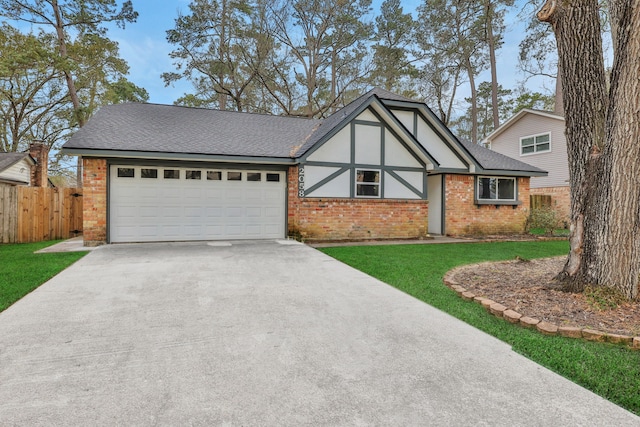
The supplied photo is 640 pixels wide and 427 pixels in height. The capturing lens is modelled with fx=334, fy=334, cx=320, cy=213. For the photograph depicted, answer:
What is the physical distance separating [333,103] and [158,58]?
10.4 m

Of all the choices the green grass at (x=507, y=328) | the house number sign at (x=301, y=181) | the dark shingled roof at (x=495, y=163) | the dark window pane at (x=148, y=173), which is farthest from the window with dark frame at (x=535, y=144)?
the dark window pane at (x=148, y=173)

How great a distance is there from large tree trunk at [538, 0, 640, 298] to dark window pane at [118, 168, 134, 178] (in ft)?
30.8

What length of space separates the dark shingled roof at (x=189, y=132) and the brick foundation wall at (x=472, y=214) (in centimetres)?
568

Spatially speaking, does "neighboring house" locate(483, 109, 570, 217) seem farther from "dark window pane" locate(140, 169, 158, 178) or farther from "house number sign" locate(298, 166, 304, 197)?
"dark window pane" locate(140, 169, 158, 178)

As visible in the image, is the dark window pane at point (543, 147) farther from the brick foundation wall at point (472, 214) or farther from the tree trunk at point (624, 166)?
the tree trunk at point (624, 166)

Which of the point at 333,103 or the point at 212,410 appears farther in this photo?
the point at 333,103

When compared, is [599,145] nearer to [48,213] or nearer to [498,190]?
[498,190]

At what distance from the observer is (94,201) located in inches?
340

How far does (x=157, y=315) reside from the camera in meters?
3.67

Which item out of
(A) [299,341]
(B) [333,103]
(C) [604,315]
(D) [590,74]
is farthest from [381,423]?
(B) [333,103]

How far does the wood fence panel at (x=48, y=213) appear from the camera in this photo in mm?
10195

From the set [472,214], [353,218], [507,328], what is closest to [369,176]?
[353,218]

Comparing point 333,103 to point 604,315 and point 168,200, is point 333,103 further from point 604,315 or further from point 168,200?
point 604,315

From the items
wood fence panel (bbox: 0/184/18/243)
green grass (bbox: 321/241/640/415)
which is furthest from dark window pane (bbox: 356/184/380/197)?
wood fence panel (bbox: 0/184/18/243)
